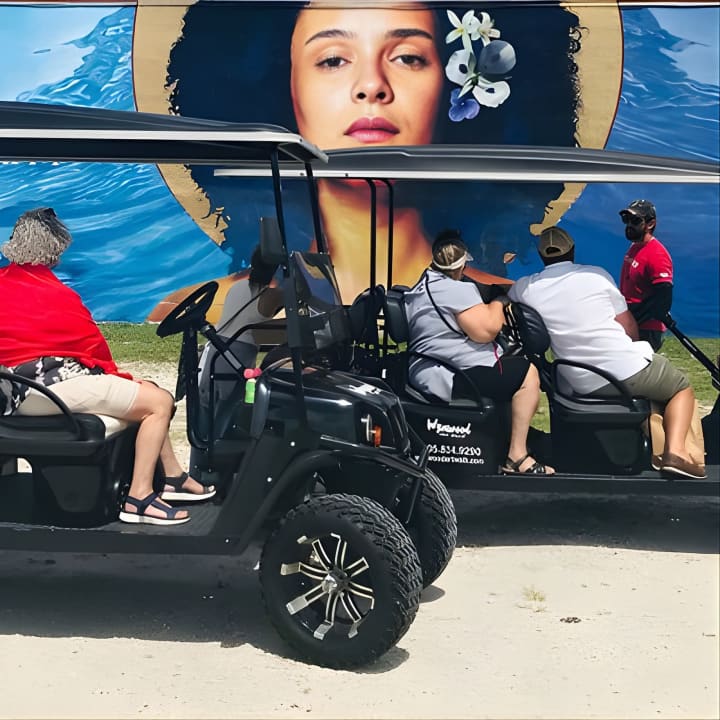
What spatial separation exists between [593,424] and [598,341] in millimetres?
385

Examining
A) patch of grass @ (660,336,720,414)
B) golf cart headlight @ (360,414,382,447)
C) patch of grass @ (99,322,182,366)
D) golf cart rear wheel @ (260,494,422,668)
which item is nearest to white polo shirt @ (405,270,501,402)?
golf cart headlight @ (360,414,382,447)

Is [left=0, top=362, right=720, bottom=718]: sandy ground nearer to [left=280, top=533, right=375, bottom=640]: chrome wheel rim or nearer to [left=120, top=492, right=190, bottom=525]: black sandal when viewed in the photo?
[left=280, top=533, right=375, bottom=640]: chrome wheel rim

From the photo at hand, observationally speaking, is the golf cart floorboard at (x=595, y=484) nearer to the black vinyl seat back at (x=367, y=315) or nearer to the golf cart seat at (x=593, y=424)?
the golf cart seat at (x=593, y=424)

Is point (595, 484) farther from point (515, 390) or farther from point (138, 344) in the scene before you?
point (138, 344)

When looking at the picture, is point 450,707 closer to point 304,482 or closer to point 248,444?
point 304,482

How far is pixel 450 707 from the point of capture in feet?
12.2

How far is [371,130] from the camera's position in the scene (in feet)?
41.5

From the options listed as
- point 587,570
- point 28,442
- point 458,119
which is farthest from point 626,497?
point 458,119

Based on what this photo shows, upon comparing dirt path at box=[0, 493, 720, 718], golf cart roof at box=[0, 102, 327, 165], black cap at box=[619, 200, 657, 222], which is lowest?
dirt path at box=[0, 493, 720, 718]

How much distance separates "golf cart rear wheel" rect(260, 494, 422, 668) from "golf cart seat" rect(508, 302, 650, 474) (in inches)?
67.4

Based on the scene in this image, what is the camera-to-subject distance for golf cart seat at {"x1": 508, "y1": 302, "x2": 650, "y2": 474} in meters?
5.48

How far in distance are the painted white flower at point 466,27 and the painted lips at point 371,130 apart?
114cm

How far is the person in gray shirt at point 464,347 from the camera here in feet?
17.8

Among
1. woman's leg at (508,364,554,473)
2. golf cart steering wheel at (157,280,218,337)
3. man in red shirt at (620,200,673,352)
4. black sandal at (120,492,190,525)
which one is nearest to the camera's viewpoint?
black sandal at (120,492,190,525)
